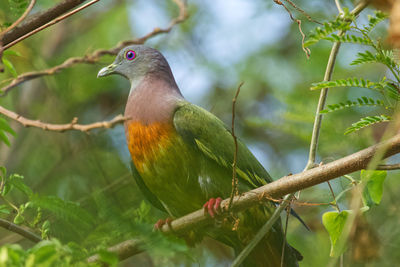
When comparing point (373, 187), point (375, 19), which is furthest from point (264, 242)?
point (375, 19)

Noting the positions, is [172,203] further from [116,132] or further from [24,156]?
[24,156]

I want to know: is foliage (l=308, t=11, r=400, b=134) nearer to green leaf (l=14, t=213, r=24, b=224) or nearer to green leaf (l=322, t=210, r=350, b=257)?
green leaf (l=322, t=210, r=350, b=257)

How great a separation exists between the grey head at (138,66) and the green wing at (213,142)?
25.2 inches

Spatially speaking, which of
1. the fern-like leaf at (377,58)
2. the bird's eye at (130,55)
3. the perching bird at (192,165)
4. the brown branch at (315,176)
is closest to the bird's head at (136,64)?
the bird's eye at (130,55)

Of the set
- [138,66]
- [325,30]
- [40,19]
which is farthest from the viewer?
[138,66]

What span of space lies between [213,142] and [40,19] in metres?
1.51

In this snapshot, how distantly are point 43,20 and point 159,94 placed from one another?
60.9 inches

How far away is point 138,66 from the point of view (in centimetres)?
428

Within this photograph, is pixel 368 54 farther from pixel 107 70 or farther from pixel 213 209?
pixel 107 70

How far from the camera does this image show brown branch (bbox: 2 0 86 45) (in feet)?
7.79

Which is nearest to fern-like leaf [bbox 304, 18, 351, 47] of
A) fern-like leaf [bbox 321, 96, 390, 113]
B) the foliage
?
the foliage

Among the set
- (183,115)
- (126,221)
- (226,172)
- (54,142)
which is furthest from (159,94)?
(54,142)

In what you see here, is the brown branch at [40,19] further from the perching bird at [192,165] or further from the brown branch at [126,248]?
the perching bird at [192,165]

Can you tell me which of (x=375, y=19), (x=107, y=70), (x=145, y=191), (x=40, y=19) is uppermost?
(x=40, y=19)
